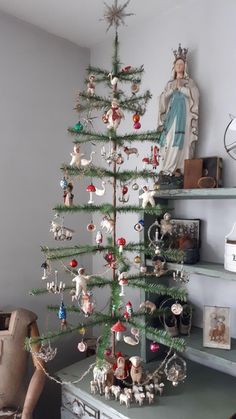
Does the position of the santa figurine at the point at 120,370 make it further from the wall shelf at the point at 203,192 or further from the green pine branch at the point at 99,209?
the wall shelf at the point at 203,192

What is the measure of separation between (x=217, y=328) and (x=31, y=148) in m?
1.32

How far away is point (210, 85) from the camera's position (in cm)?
158

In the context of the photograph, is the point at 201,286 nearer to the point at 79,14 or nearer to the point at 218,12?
the point at 218,12

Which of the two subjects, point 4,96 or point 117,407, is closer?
point 117,407

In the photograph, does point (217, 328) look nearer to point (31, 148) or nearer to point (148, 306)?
point (148, 306)

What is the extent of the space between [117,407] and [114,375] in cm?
11

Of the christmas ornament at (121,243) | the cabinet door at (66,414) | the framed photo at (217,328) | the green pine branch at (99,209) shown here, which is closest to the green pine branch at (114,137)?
the green pine branch at (99,209)

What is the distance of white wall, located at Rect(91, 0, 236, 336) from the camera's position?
4.98 ft

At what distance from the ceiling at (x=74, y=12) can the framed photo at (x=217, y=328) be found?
1491 millimetres

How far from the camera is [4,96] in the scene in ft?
5.77

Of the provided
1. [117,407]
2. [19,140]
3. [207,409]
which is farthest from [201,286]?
[19,140]

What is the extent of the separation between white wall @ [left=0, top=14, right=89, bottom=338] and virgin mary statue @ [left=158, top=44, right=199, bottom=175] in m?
0.70

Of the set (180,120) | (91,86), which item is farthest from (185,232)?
(91,86)

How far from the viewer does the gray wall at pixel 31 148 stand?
5.82ft
